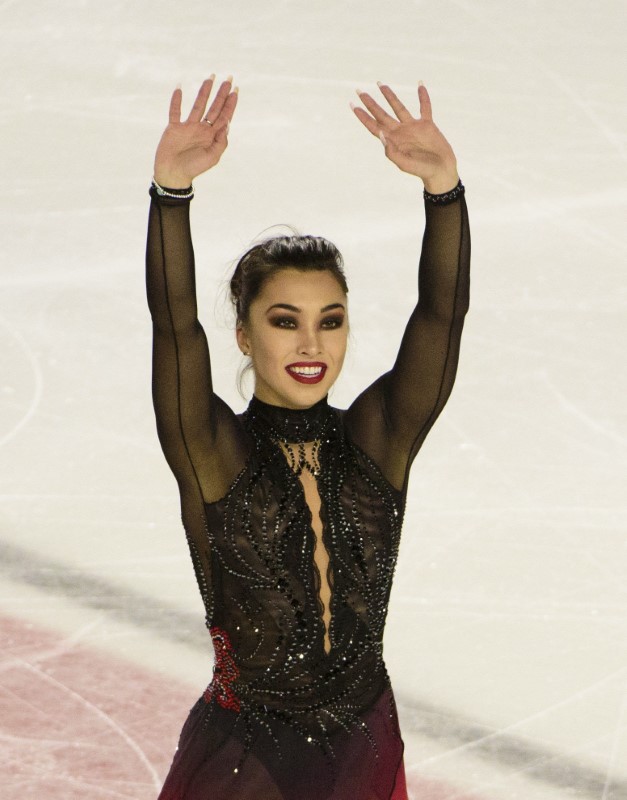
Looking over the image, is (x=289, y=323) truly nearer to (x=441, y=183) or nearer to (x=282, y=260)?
(x=282, y=260)

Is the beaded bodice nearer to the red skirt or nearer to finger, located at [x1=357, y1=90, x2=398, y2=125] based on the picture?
the red skirt

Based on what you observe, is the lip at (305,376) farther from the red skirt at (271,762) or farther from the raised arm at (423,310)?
the red skirt at (271,762)

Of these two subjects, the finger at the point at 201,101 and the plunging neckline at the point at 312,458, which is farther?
the plunging neckline at the point at 312,458

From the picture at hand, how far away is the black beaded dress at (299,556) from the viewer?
2.57 m

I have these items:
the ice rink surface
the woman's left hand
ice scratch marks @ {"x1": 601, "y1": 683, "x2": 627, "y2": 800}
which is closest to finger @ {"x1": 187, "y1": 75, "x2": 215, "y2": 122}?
the woman's left hand

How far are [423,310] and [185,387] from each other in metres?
0.46

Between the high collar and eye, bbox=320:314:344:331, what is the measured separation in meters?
0.13

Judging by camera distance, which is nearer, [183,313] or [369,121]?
[183,313]

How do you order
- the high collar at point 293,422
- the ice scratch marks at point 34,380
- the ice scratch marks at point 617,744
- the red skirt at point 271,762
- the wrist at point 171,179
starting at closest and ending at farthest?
the wrist at point 171,179, the red skirt at point 271,762, the high collar at point 293,422, the ice scratch marks at point 617,744, the ice scratch marks at point 34,380

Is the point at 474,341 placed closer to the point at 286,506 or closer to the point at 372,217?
the point at 372,217

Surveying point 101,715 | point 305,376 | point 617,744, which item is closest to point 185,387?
point 305,376

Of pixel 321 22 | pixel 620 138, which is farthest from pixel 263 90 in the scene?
pixel 620 138

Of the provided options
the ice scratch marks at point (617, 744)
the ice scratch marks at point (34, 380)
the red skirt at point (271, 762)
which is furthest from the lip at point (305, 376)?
the ice scratch marks at point (34, 380)

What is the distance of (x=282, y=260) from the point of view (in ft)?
8.85
